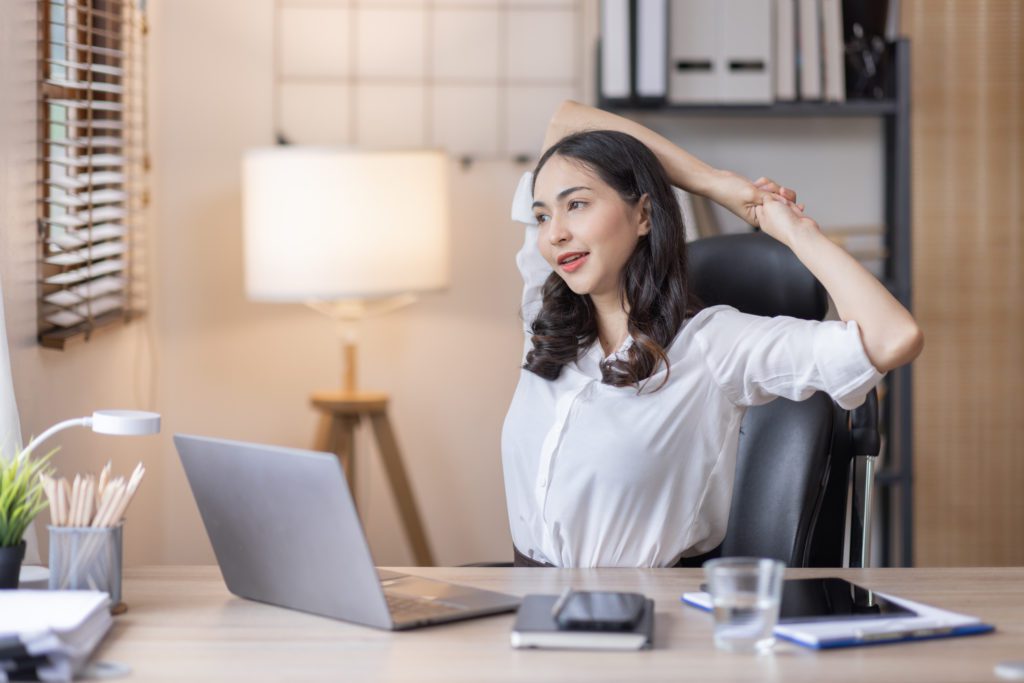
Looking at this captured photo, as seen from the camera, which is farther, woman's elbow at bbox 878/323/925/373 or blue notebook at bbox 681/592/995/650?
woman's elbow at bbox 878/323/925/373

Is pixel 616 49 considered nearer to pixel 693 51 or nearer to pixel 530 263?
pixel 693 51

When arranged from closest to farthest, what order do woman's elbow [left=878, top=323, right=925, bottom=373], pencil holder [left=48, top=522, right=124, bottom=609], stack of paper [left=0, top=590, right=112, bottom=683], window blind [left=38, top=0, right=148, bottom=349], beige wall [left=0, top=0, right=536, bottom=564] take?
stack of paper [left=0, top=590, right=112, bottom=683] → pencil holder [left=48, top=522, right=124, bottom=609] → woman's elbow [left=878, top=323, right=925, bottom=373] → window blind [left=38, top=0, right=148, bottom=349] → beige wall [left=0, top=0, right=536, bottom=564]

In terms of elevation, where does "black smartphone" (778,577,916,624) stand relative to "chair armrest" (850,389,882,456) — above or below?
below

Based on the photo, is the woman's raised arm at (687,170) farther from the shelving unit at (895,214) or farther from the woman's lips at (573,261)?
the shelving unit at (895,214)

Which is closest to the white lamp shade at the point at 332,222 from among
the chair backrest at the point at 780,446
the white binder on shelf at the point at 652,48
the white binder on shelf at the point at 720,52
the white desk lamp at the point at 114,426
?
the white binder on shelf at the point at 652,48

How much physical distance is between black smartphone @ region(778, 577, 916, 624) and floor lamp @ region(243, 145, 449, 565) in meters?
1.60

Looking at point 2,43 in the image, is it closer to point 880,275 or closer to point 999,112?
point 880,275

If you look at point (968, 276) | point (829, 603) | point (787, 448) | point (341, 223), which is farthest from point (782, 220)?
point (968, 276)

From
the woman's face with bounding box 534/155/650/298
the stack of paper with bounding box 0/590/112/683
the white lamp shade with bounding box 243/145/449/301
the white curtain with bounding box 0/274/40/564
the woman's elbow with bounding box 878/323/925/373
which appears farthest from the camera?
the white lamp shade with bounding box 243/145/449/301

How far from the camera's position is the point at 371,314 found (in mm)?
3168

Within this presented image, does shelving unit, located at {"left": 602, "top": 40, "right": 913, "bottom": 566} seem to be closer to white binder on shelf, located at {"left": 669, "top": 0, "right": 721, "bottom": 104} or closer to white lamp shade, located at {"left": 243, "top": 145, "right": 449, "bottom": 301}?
white binder on shelf, located at {"left": 669, "top": 0, "right": 721, "bottom": 104}

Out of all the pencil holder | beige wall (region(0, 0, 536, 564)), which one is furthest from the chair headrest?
beige wall (region(0, 0, 536, 564))

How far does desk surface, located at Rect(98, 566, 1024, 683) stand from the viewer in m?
1.03

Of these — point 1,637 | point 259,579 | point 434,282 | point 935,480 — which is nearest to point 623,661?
point 259,579
